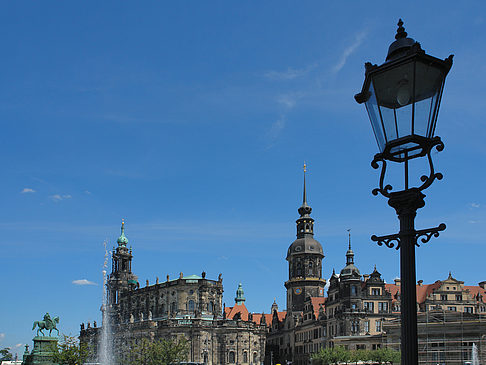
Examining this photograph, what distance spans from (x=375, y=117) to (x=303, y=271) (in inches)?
3560

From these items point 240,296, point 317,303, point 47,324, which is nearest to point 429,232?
point 47,324

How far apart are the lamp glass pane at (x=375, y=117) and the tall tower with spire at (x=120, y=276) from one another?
10858 cm

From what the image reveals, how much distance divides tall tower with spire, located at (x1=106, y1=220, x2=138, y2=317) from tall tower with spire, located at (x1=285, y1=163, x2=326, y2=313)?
32724 mm

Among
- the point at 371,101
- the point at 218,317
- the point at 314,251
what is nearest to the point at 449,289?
the point at 314,251

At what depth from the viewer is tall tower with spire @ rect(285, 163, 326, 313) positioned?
309 ft

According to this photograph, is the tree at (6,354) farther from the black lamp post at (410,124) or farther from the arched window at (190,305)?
the black lamp post at (410,124)

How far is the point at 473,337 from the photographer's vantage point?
171 feet

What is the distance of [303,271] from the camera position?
94562mm

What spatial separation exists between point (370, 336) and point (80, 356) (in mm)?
34947

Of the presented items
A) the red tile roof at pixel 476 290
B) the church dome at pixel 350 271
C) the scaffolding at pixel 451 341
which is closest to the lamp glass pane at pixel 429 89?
the scaffolding at pixel 451 341

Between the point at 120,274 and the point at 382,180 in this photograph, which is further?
the point at 120,274

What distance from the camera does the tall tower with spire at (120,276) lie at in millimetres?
111312

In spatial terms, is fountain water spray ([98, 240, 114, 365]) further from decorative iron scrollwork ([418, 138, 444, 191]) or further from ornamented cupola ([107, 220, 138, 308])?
decorative iron scrollwork ([418, 138, 444, 191])

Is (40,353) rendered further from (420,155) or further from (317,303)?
(317,303)
